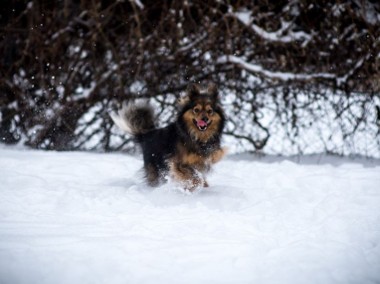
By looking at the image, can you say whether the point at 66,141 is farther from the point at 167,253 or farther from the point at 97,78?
the point at 167,253

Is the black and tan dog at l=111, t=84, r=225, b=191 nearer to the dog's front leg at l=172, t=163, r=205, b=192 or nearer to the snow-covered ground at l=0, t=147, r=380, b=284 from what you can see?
the dog's front leg at l=172, t=163, r=205, b=192

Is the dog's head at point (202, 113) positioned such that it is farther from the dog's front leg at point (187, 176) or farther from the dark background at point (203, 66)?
the dark background at point (203, 66)

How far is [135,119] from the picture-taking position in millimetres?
4895

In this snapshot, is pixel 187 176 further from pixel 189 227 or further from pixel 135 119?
pixel 189 227

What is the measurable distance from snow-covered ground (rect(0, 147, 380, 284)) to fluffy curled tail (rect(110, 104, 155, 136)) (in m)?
0.57

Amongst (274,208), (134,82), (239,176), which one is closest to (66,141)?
(134,82)

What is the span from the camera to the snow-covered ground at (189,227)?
228 cm

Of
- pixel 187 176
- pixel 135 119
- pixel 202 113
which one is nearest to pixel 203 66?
pixel 135 119

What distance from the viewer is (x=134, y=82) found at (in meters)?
5.90

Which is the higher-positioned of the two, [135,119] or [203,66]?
[203,66]

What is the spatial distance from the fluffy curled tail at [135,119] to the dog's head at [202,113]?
721mm

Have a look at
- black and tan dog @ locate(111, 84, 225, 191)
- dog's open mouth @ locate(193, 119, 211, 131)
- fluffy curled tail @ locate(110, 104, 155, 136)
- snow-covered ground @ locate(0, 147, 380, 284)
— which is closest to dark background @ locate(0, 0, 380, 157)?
fluffy curled tail @ locate(110, 104, 155, 136)

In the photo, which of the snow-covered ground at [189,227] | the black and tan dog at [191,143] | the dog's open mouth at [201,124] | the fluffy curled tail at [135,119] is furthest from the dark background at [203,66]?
the dog's open mouth at [201,124]

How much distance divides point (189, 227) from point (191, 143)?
1459 millimetres
